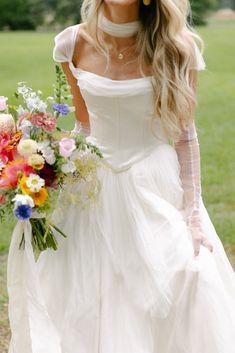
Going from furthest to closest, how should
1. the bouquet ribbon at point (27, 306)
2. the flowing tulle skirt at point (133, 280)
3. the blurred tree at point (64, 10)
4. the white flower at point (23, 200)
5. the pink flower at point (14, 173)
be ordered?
1. the blurred tree at point (64, 10)
2. the bouquet ribbon at point (27, 306)
3. the flowing tulle skirt at point (133, 280)
4. the pink flower at point (14, 173)
5. the white flower at point (23, 200)

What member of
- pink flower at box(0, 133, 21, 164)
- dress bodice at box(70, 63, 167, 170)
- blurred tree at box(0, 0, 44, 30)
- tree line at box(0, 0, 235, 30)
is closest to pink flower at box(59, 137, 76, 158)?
pink flower at box(0, 133, 21, 164)

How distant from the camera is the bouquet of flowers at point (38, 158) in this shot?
370 cm

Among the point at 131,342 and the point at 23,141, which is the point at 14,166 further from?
the point at 131,342

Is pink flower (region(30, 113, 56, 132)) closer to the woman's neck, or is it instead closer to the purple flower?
the purple flower

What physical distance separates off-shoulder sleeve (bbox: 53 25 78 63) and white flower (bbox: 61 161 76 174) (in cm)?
69

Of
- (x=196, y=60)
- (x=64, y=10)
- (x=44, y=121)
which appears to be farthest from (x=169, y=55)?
(x=64, y=10)

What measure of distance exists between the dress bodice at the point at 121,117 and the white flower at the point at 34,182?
0.57m

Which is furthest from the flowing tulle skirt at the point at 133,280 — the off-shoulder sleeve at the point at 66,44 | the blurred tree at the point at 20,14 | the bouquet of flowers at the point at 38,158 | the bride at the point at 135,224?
the blurred tree at the point at 20,14

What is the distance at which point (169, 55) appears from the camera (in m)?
4.02

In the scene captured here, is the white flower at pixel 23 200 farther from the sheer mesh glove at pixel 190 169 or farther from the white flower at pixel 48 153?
the sheer mesh glove at pixel 190 169

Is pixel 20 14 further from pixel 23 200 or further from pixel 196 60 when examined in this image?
pixel 23 200

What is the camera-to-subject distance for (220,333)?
3824mm

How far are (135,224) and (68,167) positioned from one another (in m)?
0.49

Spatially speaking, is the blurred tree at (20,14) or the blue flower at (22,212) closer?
the blue flower at (22,212)
